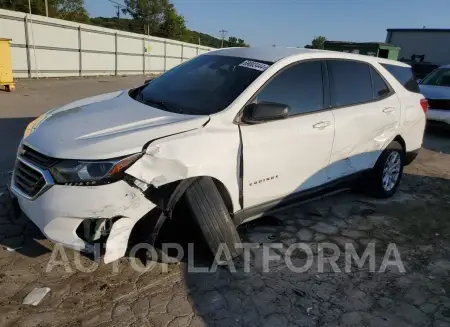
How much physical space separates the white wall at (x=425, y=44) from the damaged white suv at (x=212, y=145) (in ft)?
51.4

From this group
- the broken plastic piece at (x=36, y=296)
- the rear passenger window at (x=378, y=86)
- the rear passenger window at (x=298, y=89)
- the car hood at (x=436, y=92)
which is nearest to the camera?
the broken plastic piece at (x=36, y=296)

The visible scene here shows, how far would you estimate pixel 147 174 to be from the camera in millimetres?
2600

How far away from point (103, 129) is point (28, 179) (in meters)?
0.62

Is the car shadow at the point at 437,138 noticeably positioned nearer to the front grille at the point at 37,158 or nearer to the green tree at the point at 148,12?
the front grille at the point at 37,158

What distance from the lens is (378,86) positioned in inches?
177

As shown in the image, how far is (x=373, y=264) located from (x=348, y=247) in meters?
0.31

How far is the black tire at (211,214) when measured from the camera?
287cm

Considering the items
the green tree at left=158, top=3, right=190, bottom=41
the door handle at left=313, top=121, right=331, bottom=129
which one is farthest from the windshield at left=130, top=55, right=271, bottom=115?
the green tree at left=158, top=3, right=190, bottom=41

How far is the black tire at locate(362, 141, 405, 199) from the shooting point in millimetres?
4574

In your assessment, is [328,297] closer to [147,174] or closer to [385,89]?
[147,174]

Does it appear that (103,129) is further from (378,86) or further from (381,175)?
(381,175)

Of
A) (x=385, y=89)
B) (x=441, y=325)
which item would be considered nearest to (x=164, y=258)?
(x=441, y=325)

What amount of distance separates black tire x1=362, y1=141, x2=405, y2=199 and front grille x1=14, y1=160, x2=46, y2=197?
357 centimetres

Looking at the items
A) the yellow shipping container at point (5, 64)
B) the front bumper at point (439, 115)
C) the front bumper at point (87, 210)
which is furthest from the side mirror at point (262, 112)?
the yellow shipping container at point (5, 64)
